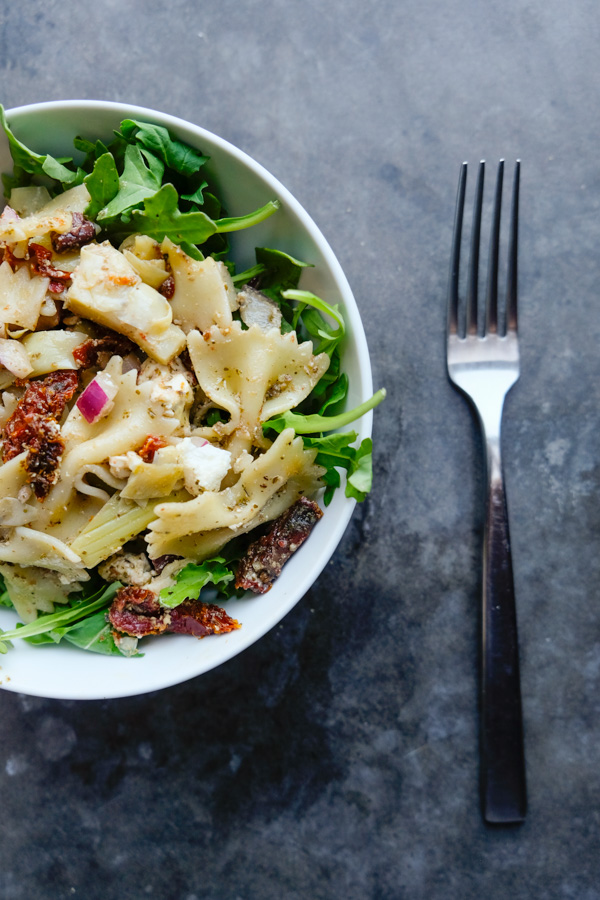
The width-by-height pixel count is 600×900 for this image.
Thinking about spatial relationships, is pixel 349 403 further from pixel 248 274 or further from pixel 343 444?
pixel 248 274

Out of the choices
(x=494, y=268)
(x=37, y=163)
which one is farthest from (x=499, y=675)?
(x=37, y=163)

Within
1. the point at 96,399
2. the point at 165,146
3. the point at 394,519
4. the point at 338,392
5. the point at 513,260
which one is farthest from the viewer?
the point at 394,519

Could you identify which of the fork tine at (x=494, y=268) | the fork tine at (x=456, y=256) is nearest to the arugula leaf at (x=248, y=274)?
the fork tine at (x=456, y=256)

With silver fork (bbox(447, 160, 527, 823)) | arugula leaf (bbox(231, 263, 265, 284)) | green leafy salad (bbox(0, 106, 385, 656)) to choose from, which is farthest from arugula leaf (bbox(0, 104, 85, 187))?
silver fork (bbox(447, 160, 527, 823))

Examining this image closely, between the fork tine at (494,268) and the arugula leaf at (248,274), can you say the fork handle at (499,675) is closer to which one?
the fork tine at (494,268)

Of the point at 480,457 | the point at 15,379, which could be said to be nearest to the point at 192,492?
the point at 15,379

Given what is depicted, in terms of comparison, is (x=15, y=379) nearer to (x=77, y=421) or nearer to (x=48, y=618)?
(x=77, y=421)
